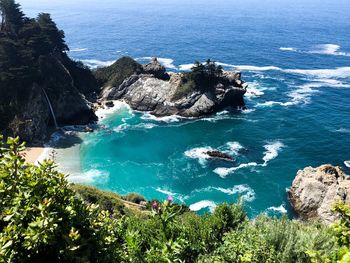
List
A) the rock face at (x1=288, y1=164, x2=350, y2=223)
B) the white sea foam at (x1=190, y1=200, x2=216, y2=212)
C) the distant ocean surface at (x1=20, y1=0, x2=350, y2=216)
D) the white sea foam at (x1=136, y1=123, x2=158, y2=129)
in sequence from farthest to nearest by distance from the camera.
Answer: the white sea foam at (x1=136, y1=123, x2=158, y2=129), the distant ocean surface at (x1=20, y1=0, x2=350, y2=216), the white sea foam at (x1=190, y1=200, x2=216, y2=212), the rock face at (x1=288, y1=164, x2=350, y2=223)

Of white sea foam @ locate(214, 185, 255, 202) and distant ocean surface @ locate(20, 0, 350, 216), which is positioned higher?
distant ocean surface @ locate(20, 0, 350, 216)

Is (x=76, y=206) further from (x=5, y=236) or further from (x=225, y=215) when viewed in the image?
(x=225, y=215)

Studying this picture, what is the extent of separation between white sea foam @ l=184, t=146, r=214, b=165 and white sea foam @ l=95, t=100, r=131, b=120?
25819 millimetres

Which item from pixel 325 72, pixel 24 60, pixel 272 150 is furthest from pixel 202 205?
pixel 325 72

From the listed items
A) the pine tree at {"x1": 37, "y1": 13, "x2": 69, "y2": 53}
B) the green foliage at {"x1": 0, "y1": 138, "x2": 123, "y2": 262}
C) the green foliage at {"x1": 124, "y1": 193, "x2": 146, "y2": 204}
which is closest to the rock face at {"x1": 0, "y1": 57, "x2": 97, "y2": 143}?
the pine tree at {"x1": 37, "y1": 13, "x2": 69, "y2": 53}

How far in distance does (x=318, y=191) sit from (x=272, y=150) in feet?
60.1

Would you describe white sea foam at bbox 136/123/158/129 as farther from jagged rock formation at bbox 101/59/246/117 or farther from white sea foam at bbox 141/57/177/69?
white sea foam at bbox 141/57/177/69

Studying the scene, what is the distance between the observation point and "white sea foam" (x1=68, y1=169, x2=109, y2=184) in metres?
58.2

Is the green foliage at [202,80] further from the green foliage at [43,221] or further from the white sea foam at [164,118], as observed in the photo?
the green foliage at [43,221]

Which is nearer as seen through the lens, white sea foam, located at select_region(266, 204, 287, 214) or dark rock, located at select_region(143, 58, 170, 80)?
white sea foam, located at select_region(266, 204, 287, 214)

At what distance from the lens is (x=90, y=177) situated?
59.4m

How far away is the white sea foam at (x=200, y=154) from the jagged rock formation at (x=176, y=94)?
15.5m

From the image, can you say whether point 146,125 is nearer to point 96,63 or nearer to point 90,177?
point 90,177

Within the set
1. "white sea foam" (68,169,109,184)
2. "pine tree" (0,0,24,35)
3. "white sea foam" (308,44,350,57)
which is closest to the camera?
"white sea foam" (68,169,109,184)
